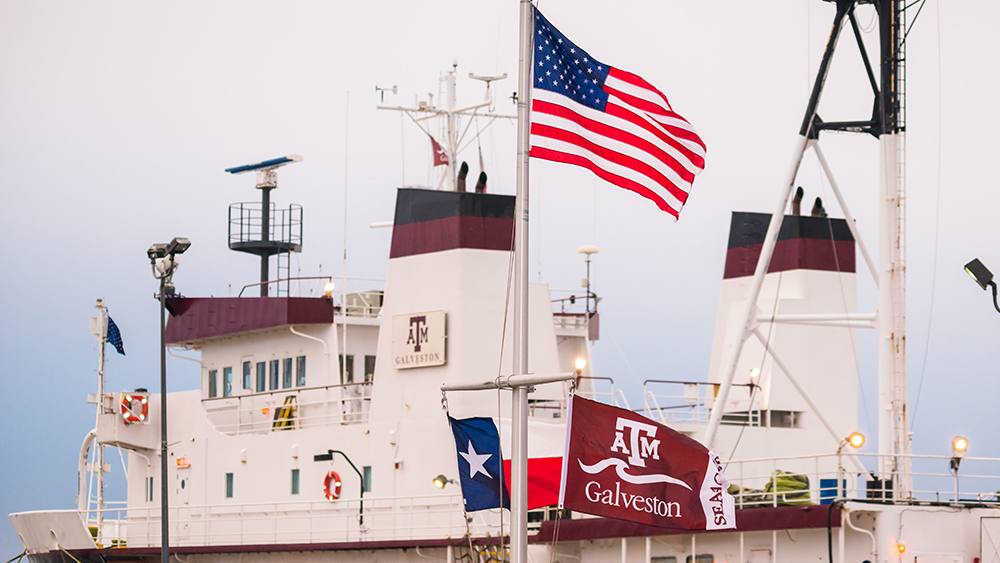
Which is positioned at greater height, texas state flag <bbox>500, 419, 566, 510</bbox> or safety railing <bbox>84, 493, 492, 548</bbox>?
texas state flag <bbox>500, 419, 566, 510</bbox>

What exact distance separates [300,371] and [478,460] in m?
14.4

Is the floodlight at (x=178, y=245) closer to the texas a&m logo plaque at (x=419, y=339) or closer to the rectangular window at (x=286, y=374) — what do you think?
the texas a&m logo plaque at (x=419, y=339)

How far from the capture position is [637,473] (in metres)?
12.7

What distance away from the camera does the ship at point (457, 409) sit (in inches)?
723

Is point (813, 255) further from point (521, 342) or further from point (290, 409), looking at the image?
point (521, 342)

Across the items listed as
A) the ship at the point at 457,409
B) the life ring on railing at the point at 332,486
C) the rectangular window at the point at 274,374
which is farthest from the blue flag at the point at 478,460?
the rectangular window at the point at 274,374

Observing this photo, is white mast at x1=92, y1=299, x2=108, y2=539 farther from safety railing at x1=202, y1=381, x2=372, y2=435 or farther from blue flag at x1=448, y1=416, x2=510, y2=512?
blue flag at x1=448, y1=416, x2=510, y2=512

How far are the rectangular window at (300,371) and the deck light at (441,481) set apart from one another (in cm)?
625

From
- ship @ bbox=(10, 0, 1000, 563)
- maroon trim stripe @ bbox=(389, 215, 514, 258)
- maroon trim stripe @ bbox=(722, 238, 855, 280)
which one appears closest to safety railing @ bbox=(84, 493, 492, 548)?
ship @ bbox=(10, 0, 1000, 563)

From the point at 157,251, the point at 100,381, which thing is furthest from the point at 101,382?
the point at 157,251

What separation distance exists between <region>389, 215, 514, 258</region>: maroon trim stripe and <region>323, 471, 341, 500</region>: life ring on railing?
13.9 feet

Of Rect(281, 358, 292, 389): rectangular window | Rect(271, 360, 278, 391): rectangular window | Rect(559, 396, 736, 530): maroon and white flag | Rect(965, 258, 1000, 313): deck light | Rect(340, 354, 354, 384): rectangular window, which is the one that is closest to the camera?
Rect(559, 396, 736, 530): maroon and white flag

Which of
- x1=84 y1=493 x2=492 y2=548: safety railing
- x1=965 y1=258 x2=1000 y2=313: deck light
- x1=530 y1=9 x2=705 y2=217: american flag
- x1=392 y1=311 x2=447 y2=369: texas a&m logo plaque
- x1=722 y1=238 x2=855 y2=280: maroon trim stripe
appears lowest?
x1=84 y1=493 x2=492 y2=548: safety railing

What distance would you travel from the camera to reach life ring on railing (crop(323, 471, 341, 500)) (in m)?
23.7
